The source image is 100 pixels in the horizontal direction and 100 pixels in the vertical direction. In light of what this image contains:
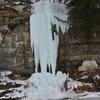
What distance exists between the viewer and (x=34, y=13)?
12.2m

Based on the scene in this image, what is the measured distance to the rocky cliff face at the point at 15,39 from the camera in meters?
12.1

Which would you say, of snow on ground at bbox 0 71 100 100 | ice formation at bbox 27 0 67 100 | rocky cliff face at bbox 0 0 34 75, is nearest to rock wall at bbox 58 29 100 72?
ice formation at bbox 27 0 67 100

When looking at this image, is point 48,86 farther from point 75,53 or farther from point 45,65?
point 75,53

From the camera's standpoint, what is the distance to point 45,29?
39.1 feet

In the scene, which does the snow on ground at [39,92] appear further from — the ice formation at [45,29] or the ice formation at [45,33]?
the ice formation at [45,29]

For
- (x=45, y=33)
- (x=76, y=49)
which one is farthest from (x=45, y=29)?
(x=76, y=49)

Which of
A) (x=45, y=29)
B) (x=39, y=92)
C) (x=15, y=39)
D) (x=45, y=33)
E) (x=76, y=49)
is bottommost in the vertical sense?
(x=39, y=92)

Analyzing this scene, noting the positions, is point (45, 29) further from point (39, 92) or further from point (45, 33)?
point (39, 92)

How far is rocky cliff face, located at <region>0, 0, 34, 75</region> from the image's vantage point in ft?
39.7

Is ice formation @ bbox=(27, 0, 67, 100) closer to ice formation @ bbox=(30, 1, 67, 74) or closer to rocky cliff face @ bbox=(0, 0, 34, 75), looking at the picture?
ice formation @ bbox=(30, 1, 67, 74)

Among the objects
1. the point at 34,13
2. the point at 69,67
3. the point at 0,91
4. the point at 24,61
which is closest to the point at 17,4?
the point at 34,13

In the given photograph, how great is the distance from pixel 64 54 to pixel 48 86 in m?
2.06

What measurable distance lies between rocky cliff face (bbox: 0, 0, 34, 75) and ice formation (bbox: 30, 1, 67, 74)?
0.98ft

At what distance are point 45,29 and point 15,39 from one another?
3.73ft
